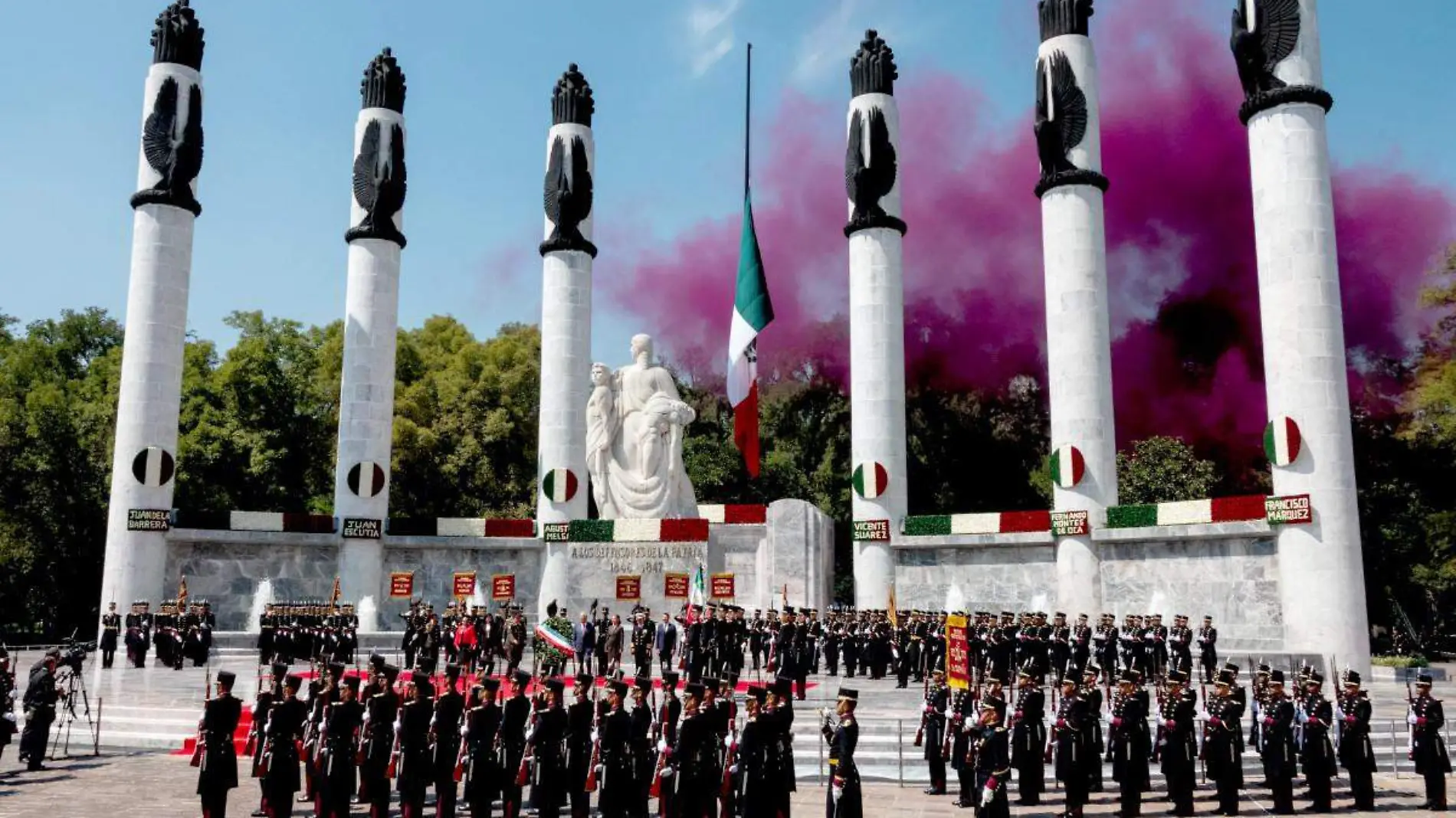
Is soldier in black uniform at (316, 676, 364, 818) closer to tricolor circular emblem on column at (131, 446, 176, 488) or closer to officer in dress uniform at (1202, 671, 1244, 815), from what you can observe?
officer in dress uniform at (1202, 671, 1244, 815)

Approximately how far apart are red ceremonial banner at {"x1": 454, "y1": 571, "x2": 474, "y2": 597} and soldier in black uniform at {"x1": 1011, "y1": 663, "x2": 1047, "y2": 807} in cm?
2262

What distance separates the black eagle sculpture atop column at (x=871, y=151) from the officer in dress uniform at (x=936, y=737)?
934 inches

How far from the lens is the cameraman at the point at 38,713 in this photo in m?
15.9

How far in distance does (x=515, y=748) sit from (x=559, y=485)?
26018 millimetres

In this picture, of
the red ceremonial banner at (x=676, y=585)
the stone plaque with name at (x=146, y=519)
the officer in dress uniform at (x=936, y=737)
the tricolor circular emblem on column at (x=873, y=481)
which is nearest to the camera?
the officer in dress uniform at (x=936, y=737)

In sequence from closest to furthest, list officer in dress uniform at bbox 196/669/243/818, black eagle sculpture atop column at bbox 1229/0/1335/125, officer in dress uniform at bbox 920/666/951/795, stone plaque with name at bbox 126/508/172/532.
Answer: officer in dress uniform at bbox 196/669/243/818 < officer in dress uniform at bbox 920/666/951/795 < black eagle sculpture atop column at bbox 1229/0/1335/125 < stone plaque with name at bbox 126/508/172/532

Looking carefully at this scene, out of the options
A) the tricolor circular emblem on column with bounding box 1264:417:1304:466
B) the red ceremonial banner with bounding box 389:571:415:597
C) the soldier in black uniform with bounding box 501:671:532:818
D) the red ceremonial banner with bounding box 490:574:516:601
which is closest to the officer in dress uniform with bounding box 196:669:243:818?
the soldier in black uniform with bounding box 501:671:532:818

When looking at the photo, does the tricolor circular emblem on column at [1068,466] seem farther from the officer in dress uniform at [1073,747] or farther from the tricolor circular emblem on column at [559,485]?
the officer in dress uniform at [1073,747]

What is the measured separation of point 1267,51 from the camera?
30625 mm

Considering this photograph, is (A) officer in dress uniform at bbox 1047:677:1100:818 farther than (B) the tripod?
No

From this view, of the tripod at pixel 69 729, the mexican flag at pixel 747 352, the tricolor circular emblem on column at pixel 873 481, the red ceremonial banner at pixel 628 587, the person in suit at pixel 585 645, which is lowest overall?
the tripod at pixel 69 729

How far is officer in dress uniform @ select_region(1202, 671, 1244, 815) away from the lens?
13.6 metres

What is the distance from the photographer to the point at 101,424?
45.6 m

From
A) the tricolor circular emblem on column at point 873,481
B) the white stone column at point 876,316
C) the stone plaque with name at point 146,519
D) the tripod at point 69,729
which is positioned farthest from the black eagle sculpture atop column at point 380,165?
the tripod at point 69,729
